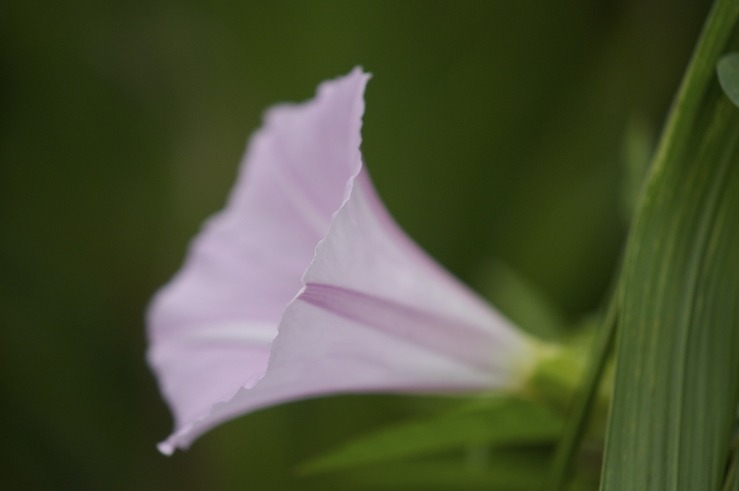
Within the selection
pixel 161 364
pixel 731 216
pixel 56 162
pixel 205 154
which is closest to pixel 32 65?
pixel 56 162

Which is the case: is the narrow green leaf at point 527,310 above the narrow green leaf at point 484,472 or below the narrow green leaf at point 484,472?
above

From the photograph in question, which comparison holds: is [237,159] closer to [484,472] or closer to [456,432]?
[484,472]

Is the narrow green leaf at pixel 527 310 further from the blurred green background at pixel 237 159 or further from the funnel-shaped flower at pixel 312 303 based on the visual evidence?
the funnel-shaped flower at pixel 312 303

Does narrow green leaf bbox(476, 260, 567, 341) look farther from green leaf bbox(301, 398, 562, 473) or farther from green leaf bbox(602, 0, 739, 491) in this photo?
green leaf bbox(602, 0, 739, 491)

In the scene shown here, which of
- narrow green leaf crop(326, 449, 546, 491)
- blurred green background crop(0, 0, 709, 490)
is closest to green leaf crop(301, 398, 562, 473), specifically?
narrow green leaf crop(326, 449, 546, 491)

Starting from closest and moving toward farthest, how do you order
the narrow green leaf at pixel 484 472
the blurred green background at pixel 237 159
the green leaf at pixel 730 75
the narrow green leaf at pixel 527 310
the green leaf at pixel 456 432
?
the green leaf at pixel 730 75
the green leaf at pixel 456 432
the narrow green leaf at pixel 484 472
the narrow green leaf at pixel 527 310
the blurred green background at pixel 237 159

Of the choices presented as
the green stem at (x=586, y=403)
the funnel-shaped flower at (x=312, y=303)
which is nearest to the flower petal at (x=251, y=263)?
the funnel-shaped flower at (x=312, y=303)

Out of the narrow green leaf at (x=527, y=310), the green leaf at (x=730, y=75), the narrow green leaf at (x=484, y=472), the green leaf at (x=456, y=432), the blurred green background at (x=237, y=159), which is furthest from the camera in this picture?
the blurred green background at (x=237, y=159)

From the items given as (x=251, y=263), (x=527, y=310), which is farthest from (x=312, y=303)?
(x=527, y=310)
